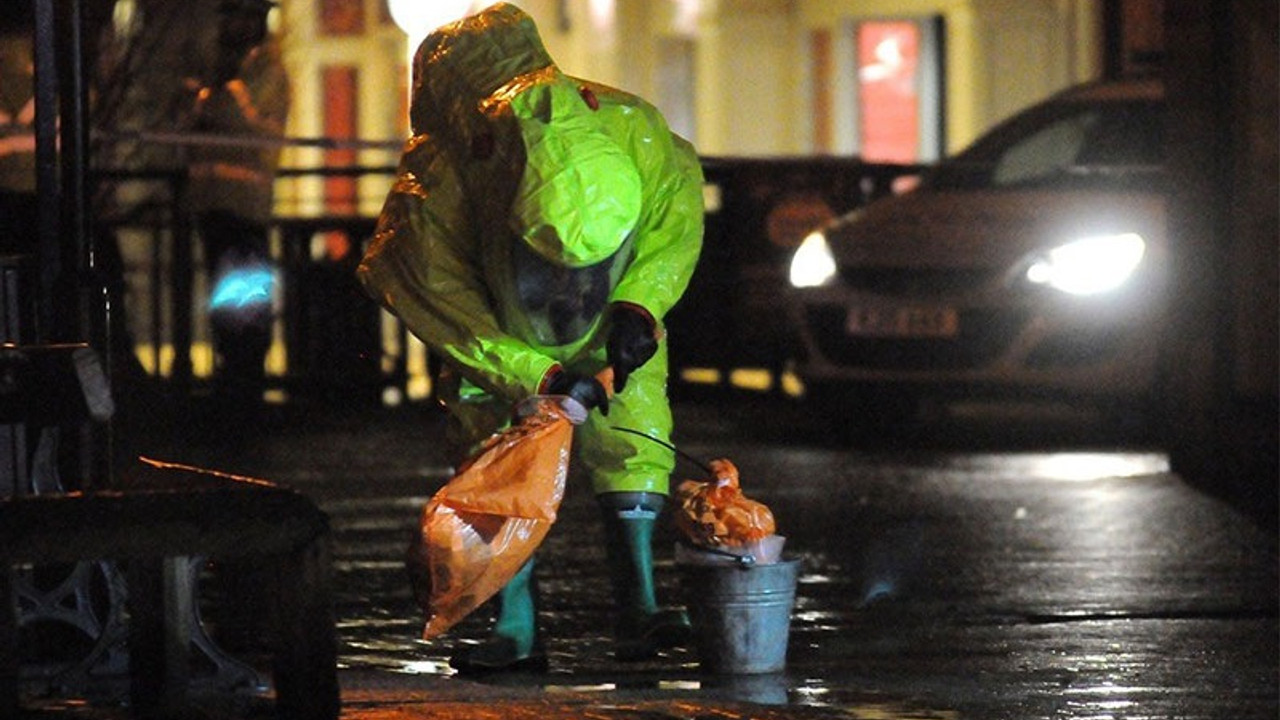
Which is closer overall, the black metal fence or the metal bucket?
the metal bucket

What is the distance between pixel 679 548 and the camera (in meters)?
7.67

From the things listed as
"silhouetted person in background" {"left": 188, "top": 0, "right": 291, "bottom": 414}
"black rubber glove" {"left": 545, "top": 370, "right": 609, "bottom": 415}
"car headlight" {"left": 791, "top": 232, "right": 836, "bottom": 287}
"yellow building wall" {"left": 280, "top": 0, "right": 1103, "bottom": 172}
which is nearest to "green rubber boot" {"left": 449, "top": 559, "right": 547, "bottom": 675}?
"black rubber glove" {"left": 545, "top": 370, "right": 609, "bottom": 415}

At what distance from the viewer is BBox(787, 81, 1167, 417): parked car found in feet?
44.8

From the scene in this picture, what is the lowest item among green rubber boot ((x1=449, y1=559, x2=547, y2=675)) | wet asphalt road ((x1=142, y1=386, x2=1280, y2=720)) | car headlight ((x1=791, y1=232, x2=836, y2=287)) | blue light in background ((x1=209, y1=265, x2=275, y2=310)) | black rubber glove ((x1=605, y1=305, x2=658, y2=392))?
wet asphalt road ((x1=142, y1=386, x2=1280, y2=720))

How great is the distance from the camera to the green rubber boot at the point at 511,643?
760 cm

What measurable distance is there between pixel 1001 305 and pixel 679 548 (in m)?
6.23

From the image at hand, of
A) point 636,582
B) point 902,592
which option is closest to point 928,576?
point 902,592

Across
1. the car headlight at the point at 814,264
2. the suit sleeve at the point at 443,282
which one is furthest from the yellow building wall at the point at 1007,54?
the suit sleeve at the point at 443,282

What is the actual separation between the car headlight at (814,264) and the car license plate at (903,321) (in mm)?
250

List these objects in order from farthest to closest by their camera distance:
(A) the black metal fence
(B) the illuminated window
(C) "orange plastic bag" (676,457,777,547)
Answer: (B) the illuminated window
(A) the black metal fence
(C) "orange plastic bag" (676,457,777,547)

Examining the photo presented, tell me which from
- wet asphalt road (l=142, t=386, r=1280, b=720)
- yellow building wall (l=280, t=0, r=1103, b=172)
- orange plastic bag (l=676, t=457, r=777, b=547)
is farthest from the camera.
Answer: yellow building wall (l=280, t=0, r=1103, b=172)

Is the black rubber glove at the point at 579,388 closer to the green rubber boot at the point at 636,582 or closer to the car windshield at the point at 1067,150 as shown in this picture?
the green rubber boot at the point at 636,582

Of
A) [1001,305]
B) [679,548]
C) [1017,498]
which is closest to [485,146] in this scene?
[679,548]

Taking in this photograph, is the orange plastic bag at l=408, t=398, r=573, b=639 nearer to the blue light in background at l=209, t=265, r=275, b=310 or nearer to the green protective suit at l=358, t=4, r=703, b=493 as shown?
the green protective suit at l=358, t=4, r=703, b=493
